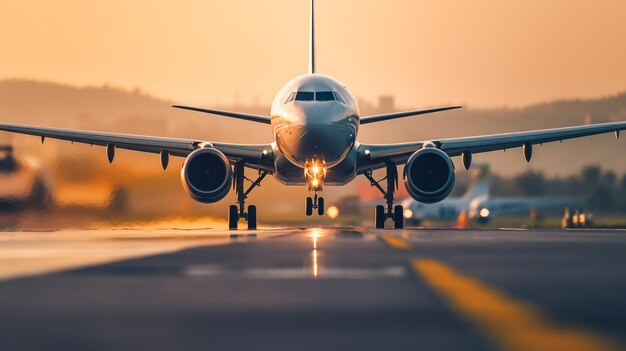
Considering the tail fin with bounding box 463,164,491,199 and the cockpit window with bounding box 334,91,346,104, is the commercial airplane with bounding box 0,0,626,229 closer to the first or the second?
the cockpit window with bounding box 334,91,346,104

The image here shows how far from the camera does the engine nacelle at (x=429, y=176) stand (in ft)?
114

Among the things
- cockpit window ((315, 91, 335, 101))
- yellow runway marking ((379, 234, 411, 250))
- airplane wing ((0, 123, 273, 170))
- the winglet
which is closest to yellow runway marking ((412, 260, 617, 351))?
yellow runway marking ((379, 234, 411, 250))

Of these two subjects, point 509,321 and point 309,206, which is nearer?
point 509,321

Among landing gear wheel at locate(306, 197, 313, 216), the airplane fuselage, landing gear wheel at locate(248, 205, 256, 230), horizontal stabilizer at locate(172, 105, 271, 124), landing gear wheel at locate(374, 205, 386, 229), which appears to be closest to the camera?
the airplane fuselage

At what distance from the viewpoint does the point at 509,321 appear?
348 inches

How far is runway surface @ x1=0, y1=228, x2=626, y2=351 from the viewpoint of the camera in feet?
25.4

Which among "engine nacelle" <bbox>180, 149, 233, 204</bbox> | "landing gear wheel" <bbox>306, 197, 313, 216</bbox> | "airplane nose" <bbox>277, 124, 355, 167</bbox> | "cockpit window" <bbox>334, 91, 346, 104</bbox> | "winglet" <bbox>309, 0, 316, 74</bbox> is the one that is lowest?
"landing gear wheel" <bbox>306, 197, 313, 216</bbox>

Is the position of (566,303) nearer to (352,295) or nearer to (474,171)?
(352,295)

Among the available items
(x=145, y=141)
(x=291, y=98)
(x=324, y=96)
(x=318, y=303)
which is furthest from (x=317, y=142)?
(x=318, y=303)

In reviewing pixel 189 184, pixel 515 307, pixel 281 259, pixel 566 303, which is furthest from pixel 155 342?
pixel 189 184

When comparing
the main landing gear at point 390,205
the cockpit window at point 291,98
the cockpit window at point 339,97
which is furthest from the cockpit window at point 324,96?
the main landing gear at point 390,205

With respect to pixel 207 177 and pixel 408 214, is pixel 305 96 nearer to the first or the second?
pixel 207 177

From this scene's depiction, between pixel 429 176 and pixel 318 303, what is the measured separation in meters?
25.0

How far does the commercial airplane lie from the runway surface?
1560cm
